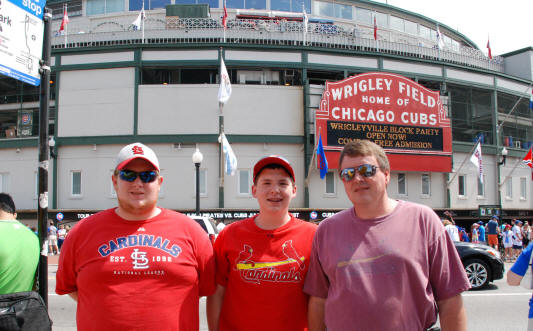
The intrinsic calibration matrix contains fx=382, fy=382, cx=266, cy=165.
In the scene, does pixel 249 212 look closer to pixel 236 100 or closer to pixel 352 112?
pixel 236 100

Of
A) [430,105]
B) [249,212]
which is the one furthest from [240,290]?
[430,105]

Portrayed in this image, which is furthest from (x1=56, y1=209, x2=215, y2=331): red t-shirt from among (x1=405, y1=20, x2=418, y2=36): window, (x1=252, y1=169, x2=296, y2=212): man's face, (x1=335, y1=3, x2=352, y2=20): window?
(x1=405, y1=20, x2=418, y2=36): window

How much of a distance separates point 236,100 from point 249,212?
6.30 metres

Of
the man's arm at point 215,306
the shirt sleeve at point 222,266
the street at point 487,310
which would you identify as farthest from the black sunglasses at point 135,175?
the street at point 487,310

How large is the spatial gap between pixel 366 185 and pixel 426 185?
23092 mm

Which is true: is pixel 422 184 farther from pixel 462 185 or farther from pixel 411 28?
pixel 411 28

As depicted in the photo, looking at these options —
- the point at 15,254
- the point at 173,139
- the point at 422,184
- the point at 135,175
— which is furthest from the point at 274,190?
the point at 422,184

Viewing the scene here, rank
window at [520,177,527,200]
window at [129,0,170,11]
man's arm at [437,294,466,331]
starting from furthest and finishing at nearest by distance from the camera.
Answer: window at [129,0,170,11]
window at [520,177,527,200]
man's arm at [437,294,466,331]

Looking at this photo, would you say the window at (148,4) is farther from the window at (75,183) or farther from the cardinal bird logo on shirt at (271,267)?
the cardinal bird logo on shirt at (271,267)

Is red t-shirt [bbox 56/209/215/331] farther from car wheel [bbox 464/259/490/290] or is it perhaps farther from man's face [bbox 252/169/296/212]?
car wheel [bbox 464/259/490/290]

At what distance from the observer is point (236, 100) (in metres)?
21.5

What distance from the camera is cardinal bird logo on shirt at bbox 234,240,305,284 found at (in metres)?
2.83

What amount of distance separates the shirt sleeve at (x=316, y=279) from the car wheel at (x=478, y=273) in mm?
8508

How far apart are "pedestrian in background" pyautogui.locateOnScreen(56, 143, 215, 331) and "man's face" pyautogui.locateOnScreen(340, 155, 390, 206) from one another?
1204 mm
